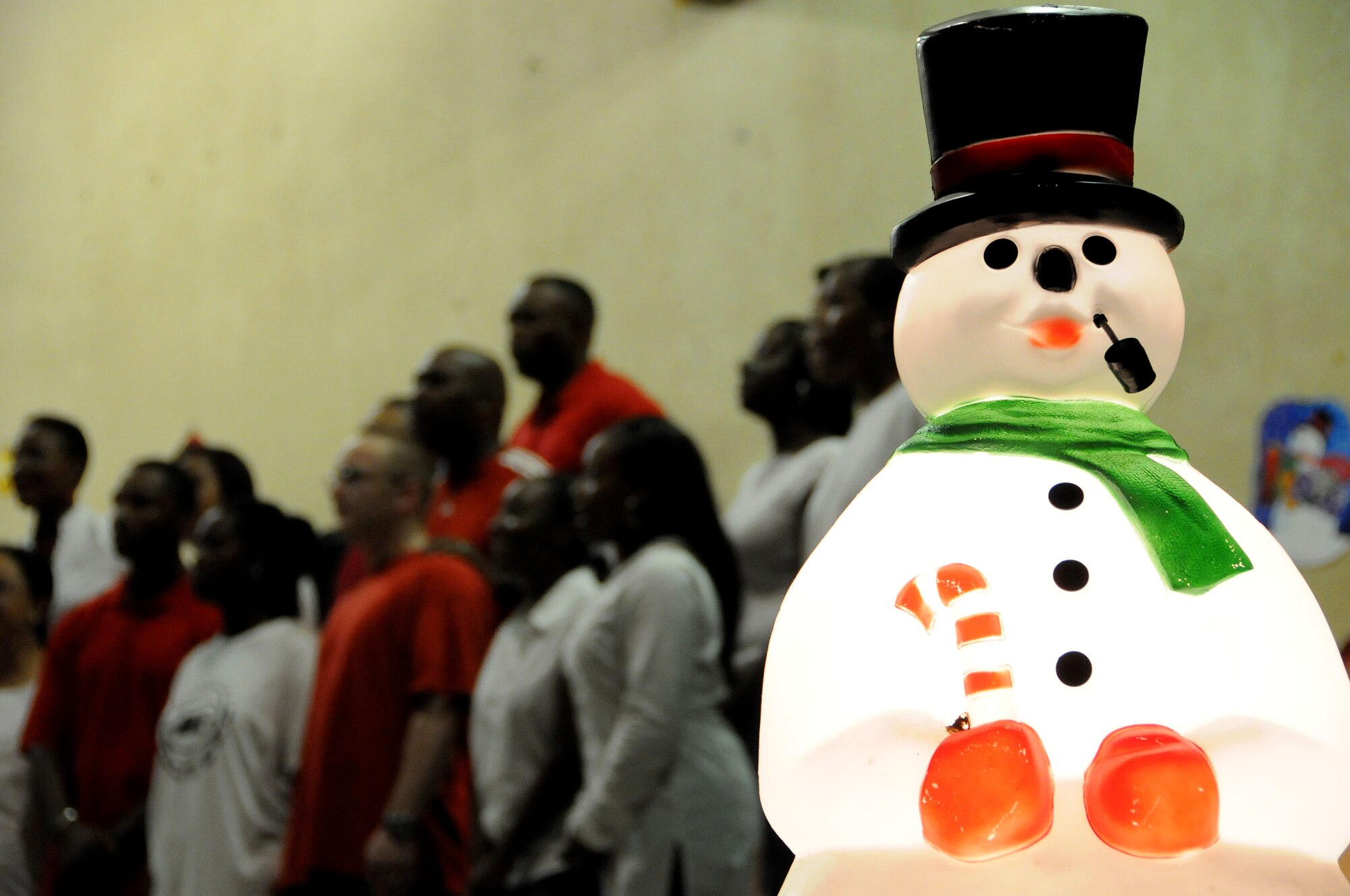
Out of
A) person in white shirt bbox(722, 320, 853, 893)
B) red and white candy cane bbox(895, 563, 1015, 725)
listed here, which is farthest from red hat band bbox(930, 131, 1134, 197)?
person in white shirt bbox(722, 320, 853, 893)

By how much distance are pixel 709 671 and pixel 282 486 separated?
4384mm

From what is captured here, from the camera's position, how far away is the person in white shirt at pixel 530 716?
3244 mm

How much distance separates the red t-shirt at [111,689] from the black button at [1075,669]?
9.86ft

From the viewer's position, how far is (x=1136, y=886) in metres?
1.46

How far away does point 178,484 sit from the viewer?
4.41 m

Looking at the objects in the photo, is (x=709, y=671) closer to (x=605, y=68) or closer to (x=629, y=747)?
(x=629, y=747)

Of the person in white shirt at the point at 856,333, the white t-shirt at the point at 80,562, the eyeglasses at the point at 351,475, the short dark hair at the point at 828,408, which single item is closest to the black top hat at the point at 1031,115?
the person in white shirt at the point at 856,333

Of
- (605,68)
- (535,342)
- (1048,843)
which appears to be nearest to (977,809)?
(1048,843)

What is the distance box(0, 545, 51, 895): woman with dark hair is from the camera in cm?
409

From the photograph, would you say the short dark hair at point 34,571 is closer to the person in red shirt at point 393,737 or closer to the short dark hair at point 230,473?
the short dark hair at point 230,473

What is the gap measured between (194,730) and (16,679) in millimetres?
1021

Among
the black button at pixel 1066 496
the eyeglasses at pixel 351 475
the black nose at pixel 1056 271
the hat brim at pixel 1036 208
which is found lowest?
the eyeglasses at pixel 351 475

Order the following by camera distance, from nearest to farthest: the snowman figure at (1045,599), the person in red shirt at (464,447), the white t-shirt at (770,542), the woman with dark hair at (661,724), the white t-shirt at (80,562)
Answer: the snowman figure at (1045,599), the woman with dark hair at (661,724), the white t-shirt at (770,542), the person in red shirt at (464,447), the white t-shirt at (80,562)

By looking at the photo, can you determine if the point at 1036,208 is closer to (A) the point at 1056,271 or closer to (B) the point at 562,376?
(A) the point at 1056,271
